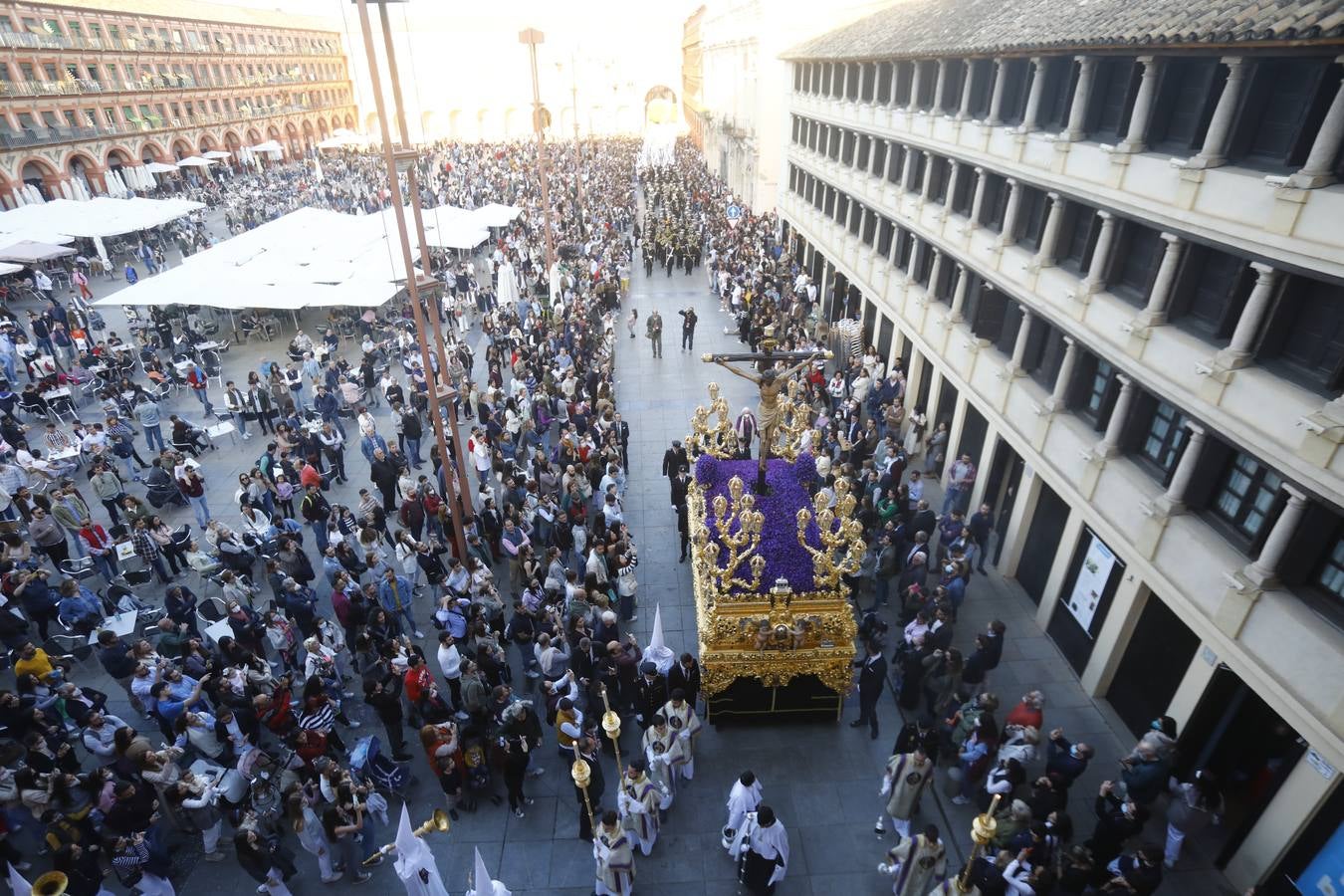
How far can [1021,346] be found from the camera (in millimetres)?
12062

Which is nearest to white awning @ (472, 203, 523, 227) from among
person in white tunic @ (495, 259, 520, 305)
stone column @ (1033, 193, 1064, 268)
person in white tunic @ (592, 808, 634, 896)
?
person in white tunic @ (495, 259, 520, 305)

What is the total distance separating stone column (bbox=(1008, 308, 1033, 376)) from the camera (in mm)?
11852

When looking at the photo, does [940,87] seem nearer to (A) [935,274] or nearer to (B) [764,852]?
(A) [935,274]

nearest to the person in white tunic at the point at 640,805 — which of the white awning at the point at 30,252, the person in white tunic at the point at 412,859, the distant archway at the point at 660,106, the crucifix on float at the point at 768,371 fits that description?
the person in white tunic at the point at 412,859

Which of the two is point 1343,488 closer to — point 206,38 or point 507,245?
point 507,245

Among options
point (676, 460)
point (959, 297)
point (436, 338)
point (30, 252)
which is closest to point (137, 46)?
point (30, 252)

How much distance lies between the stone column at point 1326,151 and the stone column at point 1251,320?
0.87 metres

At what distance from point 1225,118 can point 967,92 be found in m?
7.51

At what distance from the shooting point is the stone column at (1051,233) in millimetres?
10977

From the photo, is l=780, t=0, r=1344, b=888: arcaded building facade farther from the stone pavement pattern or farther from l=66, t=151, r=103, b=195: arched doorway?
l=66, t=151, r=103, b=195: arched doorway

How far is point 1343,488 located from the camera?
6070 mm

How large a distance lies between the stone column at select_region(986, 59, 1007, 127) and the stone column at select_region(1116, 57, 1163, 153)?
3915 mm

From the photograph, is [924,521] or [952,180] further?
[952,180]

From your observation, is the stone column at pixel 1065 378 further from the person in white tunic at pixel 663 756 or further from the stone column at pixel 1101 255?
the person in white tunic at pixel 663 756
